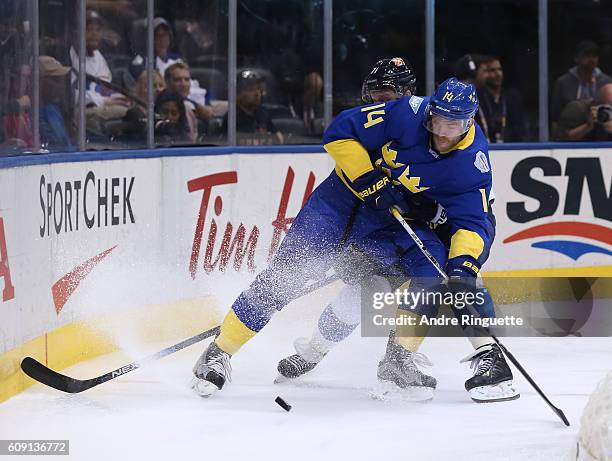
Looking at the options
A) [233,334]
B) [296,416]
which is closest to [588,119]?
[233,334]

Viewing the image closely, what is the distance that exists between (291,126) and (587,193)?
158 centimetres

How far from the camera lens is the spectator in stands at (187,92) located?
653 cm

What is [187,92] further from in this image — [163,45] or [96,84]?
[96,84]

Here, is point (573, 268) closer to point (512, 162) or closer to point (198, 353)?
point (512, 162)

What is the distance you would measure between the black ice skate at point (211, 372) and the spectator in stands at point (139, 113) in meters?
1.59

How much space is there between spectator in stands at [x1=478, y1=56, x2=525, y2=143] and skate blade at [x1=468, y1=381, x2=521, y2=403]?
9.35ft

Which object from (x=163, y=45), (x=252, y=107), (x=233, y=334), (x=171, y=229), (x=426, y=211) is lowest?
(x=233, y=334)

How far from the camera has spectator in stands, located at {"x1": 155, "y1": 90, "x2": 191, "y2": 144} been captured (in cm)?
638

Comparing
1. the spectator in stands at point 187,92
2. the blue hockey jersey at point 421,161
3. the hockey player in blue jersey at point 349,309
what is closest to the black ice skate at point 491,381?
the hockey player in blue jersey at point 349,309

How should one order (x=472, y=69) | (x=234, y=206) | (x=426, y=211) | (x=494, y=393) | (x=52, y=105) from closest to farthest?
(x=494, y=393)
(x=426, y=211)
(x=52, y=105)
(x=234, y=206)
(x=472, y=69)

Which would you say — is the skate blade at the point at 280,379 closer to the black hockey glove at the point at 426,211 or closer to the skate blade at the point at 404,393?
the skate blade at the point at 404,393

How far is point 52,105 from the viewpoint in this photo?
5195 mm

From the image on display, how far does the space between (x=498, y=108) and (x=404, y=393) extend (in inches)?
118

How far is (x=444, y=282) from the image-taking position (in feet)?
15.5
